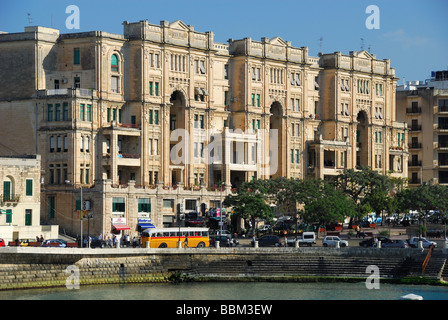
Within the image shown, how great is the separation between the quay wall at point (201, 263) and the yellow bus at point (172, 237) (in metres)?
4.95

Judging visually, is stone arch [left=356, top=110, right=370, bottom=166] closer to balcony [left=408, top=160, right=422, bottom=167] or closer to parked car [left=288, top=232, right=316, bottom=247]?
balcony [left=408, top=160, right=422, bottom=167]

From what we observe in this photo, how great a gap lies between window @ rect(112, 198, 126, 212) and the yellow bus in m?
15.0

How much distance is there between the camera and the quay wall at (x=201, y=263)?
10200 cm

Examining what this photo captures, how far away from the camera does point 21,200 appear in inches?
4796

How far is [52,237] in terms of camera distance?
122812mm

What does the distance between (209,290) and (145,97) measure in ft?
131

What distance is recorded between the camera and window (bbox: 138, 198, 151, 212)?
13325 centimetres

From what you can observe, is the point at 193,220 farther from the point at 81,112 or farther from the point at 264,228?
the point at 81,112

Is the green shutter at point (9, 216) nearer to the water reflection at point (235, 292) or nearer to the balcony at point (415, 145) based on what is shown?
the water reflection at point (235, 292)

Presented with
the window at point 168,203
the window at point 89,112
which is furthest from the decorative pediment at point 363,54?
the window at point 89,112

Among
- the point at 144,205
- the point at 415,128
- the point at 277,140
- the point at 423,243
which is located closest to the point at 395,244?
the point at 423,243
